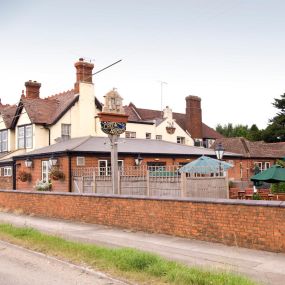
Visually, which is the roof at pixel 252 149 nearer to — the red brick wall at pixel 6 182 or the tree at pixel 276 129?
the tree at pixel 276 129

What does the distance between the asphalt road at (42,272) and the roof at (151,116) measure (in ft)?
111

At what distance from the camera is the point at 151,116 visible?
156 feet

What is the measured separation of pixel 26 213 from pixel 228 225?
12.5 meters

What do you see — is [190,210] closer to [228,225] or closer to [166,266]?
[228,225]

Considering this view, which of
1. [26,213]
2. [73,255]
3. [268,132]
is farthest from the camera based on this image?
[268,132]

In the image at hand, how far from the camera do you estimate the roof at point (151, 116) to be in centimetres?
4538

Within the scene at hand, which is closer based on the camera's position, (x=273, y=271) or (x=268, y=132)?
(x=273, y=271)

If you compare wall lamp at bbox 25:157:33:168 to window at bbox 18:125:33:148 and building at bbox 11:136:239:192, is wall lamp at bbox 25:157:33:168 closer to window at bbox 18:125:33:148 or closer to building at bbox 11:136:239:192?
building at bbox 11:136:239:192

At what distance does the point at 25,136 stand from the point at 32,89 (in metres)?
5.17

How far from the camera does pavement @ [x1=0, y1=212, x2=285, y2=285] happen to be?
8.40 meters

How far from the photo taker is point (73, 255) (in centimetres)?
1007

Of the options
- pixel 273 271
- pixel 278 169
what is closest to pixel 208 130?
pixel 278 169

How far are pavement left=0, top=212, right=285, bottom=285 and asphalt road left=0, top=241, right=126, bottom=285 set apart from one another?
205 centimetres

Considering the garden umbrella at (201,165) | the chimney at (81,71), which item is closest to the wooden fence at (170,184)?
the garden umbrella at (201,165)
